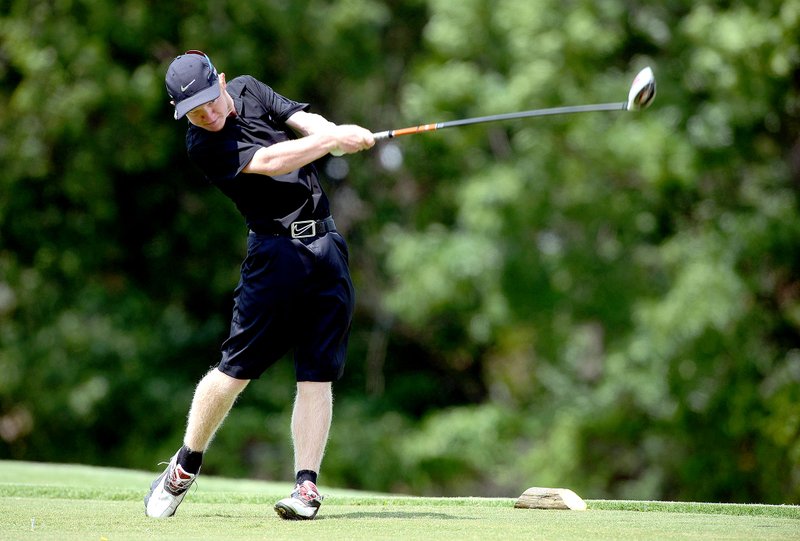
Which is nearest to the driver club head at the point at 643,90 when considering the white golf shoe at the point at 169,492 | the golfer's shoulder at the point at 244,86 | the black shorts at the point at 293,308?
the black shorts at the point at 293,308

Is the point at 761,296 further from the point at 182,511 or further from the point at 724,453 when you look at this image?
the point at 182,511

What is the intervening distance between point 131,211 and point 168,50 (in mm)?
2810

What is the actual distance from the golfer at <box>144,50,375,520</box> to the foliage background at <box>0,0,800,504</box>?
28.1ft

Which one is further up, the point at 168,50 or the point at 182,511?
the point at 168,50

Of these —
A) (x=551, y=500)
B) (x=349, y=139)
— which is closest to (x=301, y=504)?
(x=551, y=500)

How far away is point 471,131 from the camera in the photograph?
59.1ft

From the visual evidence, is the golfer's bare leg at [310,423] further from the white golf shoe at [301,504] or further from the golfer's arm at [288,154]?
the golfer's arm at [288,154]

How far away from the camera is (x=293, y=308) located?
5.98 meters

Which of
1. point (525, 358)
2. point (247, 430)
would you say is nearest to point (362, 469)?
point (247, 430)

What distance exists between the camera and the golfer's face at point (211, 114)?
5699 millimetres

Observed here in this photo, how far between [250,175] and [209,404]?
1.08 meters

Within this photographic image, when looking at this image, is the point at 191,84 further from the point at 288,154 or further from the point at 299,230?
the point at 299,230

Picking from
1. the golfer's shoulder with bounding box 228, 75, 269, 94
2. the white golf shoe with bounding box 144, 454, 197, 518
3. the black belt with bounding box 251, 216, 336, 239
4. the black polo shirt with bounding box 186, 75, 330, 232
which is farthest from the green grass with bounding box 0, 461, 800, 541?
the golfer's shoulder with bounding box 228, 75, 269, 94

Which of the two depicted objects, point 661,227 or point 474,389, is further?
point 474,389
